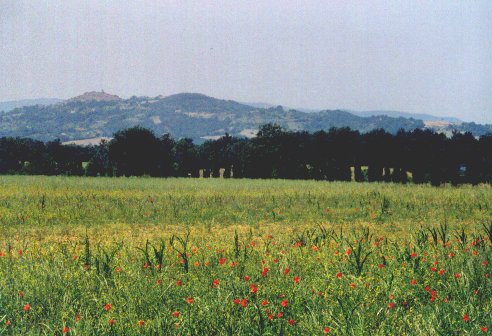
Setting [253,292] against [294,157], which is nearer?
[253,292]

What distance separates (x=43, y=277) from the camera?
7906 millimetres

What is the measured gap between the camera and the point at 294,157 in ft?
278

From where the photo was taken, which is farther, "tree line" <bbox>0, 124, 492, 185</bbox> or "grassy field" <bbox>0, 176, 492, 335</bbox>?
"tree line" <bbox>0, 124, 492, 185</bbox>

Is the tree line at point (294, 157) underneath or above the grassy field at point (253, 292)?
above

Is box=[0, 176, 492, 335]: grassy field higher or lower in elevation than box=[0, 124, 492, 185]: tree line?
lower

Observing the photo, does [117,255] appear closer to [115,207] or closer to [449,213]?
[115,207]

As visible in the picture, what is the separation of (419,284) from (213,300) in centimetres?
321

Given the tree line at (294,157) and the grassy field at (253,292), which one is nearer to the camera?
the grassy field at (253,292)

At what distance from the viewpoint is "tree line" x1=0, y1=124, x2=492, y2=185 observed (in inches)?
2879

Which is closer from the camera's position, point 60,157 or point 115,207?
point 115,207

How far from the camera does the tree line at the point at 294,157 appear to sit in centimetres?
7312

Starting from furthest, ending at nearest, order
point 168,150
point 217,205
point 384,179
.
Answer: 1. point 168,150
2. point 384,179
3. point 217,205

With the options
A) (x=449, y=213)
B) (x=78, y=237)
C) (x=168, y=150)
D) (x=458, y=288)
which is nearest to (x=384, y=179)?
(x=168, y=150)

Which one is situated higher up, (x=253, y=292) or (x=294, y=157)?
(x=294, y=157)
